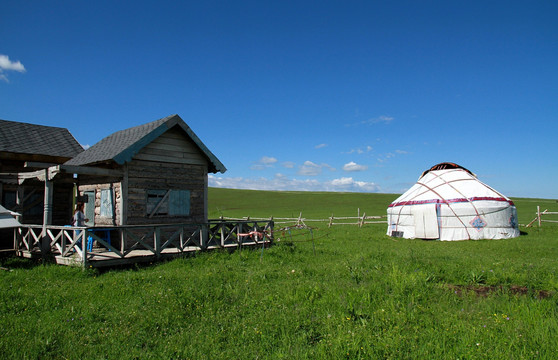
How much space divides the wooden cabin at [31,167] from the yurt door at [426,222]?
17.9 metres

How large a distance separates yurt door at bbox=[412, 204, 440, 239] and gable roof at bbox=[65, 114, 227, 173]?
39.7 feet

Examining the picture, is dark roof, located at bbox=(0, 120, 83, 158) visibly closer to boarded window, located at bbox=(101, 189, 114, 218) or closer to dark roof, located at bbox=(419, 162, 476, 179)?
boarded window, located at bbox=(101, 189, 114, 218)

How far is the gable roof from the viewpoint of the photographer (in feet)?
39.5

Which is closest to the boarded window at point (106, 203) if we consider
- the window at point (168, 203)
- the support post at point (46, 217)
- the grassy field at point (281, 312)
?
the window at point (168, 203)

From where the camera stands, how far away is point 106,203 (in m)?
13.1

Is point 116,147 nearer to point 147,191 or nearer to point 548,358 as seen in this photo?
point 147,191

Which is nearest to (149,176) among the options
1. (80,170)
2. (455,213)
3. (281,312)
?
(80,170)

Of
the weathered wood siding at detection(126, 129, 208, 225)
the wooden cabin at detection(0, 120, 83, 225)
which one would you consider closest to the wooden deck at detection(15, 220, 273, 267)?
the weathered wood siding at detection(126, 129, 208, 225)

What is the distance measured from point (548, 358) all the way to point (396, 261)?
635 cm

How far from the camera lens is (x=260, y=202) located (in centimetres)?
7412

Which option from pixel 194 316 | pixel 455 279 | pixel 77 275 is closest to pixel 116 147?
pixel 77 275

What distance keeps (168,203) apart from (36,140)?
7.38m

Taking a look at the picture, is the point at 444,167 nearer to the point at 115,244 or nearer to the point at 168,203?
the point at 168,203

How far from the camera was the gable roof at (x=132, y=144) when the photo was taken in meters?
12.0
